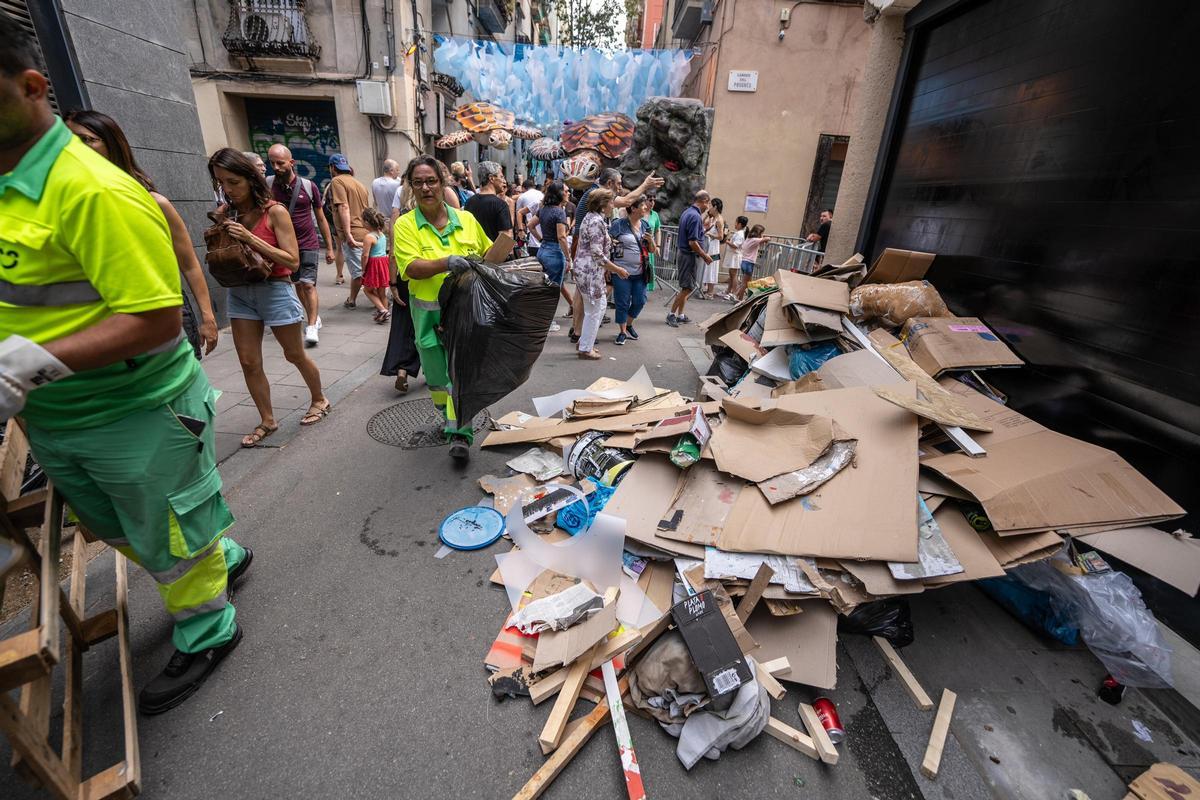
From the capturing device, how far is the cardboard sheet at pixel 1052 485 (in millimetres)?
2188

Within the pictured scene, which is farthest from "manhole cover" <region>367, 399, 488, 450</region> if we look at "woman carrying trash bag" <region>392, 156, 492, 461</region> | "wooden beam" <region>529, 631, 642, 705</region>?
"wooden beam" <region>529, 631, 642, 705</region>

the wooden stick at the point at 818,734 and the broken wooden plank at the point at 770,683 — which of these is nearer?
the wooden stick at the point at 818,734

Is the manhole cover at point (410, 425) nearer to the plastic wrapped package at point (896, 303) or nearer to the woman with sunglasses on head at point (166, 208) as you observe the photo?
the woman with sunglasses on head at point (166, 208)

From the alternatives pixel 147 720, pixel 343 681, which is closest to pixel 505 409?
pixel 343 681

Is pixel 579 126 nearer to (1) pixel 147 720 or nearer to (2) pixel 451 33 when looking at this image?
(2) pixel 451 33

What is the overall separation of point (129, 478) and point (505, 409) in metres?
2.96

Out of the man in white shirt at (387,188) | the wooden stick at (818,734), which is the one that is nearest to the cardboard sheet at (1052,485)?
the wooden stick at (818,734)

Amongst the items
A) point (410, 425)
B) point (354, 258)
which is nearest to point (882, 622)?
point (410, 425)

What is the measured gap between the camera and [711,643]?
1918mm

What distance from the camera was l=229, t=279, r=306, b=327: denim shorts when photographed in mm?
3402

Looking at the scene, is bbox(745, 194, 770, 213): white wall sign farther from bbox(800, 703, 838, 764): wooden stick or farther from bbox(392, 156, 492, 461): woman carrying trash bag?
bbox(800, 703, 838, 764): wooden stick

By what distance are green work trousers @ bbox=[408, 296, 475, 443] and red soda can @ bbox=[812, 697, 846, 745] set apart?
2423 mm

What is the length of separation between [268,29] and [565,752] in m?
14.1

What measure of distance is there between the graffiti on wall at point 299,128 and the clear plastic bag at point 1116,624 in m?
14.2
